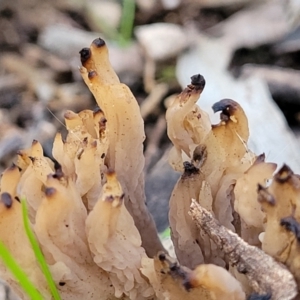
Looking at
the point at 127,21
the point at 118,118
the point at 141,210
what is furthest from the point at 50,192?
the point at 127,21

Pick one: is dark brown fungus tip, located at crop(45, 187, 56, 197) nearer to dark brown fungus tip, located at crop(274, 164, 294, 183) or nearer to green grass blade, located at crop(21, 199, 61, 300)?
green grass blade, located at crop(21, 199, 61, 300)

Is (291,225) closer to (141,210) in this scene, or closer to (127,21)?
(141,210)

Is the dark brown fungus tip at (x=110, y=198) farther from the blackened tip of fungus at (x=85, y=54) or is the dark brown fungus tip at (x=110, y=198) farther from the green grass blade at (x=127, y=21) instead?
the green grass blade at (x=127, y=21)

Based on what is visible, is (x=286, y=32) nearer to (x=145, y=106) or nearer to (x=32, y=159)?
(x=145, y=106)

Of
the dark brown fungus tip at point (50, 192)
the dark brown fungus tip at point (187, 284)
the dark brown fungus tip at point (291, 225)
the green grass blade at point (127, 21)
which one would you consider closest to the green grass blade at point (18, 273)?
the dark brown fungus tip at point (50, 192)

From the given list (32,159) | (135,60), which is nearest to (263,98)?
(135,60)

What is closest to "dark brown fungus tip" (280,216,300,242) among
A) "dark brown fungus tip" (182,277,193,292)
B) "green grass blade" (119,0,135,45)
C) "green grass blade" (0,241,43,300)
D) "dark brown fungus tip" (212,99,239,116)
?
"dark brown fungus tip" (182,277,193,292)
